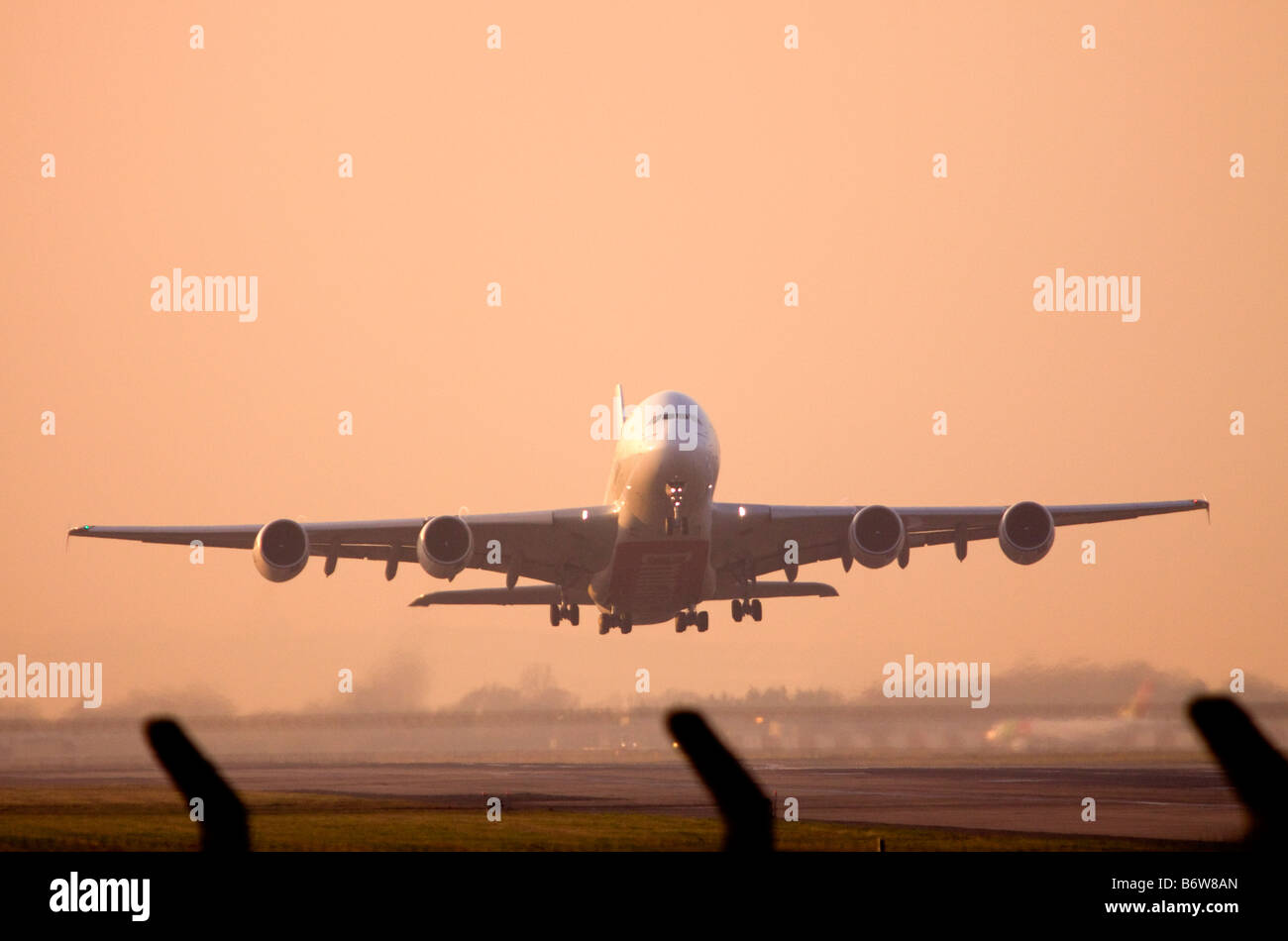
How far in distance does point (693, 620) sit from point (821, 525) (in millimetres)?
8043

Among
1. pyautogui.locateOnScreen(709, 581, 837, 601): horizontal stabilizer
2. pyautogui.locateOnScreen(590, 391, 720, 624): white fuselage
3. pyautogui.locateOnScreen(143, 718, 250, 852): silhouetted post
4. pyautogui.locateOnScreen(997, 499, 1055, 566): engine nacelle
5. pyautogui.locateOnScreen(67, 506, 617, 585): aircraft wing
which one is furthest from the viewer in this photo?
pyautogui.locateOnScreen(709, 581, 837, 601): horizontal stabilizer

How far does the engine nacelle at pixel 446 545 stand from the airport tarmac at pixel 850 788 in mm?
6185

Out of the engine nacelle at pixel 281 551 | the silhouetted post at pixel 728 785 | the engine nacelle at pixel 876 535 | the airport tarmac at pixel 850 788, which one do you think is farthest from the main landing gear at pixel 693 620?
the silhouetted post at pixel 728 785

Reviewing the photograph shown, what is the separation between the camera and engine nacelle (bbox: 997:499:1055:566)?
39719 mm

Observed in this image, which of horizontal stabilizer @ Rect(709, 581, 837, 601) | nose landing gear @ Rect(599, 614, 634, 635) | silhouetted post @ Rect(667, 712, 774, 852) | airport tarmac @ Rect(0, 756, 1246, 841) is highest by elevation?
horizontal stabilizer @ Rect(709, 581, 837, 601)

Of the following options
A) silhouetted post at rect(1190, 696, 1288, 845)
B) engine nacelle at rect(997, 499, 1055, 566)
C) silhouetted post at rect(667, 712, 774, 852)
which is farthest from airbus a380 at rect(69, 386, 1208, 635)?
silhouetted post at rect(1190, 696, 1288, 845)

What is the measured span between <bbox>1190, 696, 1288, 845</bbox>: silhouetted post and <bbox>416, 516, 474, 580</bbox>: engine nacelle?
97.5 feet

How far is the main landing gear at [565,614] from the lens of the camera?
47875 mm

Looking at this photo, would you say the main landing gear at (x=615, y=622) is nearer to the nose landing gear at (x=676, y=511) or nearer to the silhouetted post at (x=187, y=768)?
the nose landing gear at (x=676, y=511)

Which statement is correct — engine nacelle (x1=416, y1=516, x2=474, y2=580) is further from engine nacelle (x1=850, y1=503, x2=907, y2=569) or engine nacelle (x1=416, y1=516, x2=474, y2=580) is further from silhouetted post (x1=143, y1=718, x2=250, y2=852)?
silhouetted post (x1=143, y1=718, x2=250, y2=852)

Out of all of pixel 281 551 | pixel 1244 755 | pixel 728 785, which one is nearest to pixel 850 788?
pixel 281 551
